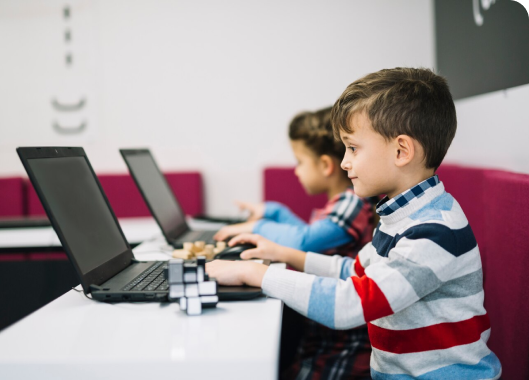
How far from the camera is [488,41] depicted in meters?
1.64

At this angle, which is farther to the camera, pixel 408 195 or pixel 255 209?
pixel 255 209

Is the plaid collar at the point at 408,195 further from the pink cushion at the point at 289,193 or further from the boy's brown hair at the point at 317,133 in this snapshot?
the pink cushion at the point at 289,193

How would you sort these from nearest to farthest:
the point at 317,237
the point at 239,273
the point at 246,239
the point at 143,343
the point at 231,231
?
the point at 143,343, the point at 239,273, the point at 246,239, the point at 317,237, the point at 231,231

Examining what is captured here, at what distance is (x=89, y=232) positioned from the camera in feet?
3.34

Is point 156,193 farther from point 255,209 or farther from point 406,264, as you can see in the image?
point 406,264

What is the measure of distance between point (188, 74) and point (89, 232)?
2.05 m

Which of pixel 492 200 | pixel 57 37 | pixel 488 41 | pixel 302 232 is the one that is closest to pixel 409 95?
pixel 492 200

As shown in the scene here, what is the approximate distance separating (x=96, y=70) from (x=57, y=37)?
0.30 m

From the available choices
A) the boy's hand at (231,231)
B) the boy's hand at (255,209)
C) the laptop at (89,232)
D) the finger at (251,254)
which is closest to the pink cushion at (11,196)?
the boy's hand at (255,209)

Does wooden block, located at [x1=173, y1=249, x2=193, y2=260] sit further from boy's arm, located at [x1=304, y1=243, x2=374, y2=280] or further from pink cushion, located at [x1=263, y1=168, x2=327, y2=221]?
pink cushion, located at [x1=263, y1=168, x2=327, y2=221]

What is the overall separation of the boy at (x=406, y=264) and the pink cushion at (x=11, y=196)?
7.32 ft

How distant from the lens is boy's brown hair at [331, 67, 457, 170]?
3.14ft

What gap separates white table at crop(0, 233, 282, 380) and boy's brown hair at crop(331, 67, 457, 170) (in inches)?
15.7

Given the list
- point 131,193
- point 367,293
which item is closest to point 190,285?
point 367,293
